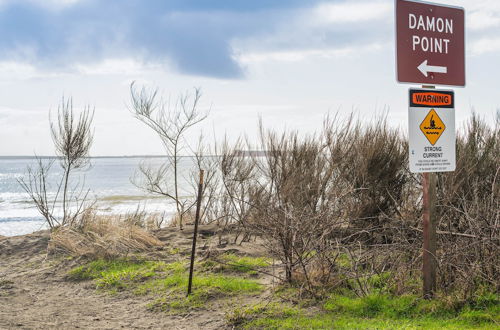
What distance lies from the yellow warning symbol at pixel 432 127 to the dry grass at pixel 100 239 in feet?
20.7

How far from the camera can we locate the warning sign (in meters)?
6.03

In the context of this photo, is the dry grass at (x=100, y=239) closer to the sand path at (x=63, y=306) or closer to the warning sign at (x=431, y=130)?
the sand path at (x=63, y=306)

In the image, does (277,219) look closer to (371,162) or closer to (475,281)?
(475,281)

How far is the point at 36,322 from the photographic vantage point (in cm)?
705

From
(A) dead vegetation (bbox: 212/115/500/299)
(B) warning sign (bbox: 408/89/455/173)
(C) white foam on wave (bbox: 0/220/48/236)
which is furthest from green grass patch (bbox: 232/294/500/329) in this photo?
(C) white foam on wave (bbox: 0/220/48/236)

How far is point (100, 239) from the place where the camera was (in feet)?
34.1

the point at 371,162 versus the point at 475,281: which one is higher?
the point at 371,162

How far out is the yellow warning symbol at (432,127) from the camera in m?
6.11

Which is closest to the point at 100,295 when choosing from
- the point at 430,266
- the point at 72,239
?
the point at 72,239

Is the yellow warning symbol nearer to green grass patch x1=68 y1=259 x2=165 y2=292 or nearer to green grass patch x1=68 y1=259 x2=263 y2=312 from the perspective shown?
green grass patch x1=68 y1=259 x2=263 y2=312

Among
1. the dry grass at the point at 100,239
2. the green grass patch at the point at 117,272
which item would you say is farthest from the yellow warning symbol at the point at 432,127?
the dry grass at the point at 100,239

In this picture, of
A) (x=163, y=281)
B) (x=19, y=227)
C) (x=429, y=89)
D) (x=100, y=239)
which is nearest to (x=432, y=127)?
(x=429, y=89)

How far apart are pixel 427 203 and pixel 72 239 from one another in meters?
7.76

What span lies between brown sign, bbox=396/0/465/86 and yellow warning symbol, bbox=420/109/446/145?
40 centimetres
